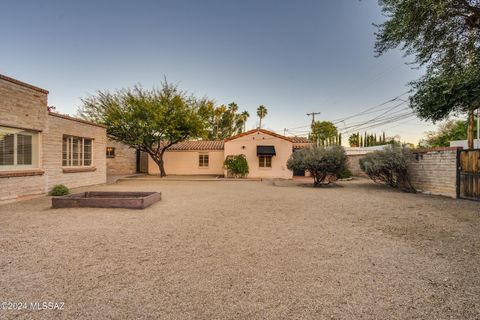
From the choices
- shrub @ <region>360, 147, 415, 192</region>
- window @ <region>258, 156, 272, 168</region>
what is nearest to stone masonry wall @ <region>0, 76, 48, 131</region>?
window @ <region>258, 156, 272, 168</region>

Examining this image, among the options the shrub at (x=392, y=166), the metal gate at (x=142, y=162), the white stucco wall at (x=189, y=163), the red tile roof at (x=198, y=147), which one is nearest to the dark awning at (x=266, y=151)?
the white stucco wall at (x=189, y=163)

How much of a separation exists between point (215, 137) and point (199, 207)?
35094 millimetres

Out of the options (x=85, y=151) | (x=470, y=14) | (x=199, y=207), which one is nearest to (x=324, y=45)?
(x=470, y=14)

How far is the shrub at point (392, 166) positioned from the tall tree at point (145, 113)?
13.0m

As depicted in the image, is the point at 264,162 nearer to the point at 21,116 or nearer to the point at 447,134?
the point at 21,116

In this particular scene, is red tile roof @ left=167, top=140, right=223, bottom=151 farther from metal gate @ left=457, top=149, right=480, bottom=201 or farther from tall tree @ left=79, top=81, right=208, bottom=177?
metal gate @ left=457, top=149, right=480, bottom=201

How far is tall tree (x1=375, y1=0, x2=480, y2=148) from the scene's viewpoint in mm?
7223

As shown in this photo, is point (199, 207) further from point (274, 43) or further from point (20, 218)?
point (274, 43)

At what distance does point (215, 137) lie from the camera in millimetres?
42062

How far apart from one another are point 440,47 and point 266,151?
42.1 ft

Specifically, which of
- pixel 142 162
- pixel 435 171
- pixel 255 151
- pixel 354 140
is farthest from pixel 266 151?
pixel 354 140

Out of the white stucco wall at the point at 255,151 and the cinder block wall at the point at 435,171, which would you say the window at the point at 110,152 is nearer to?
the white stucco wall at the point at 255,151

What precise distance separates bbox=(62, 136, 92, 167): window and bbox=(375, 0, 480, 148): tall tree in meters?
16.0

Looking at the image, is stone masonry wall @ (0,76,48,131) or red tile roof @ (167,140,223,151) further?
red tile roof @ (167,140,223,151)
